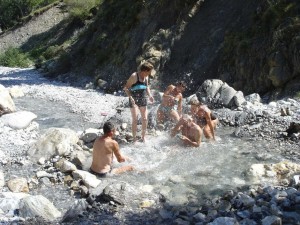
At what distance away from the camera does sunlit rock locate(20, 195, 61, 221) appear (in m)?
6.98

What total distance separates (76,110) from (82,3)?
2563 centimetres

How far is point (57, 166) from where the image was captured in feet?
30.0

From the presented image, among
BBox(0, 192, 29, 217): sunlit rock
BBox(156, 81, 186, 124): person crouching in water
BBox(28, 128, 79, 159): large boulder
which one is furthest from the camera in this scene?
BBox(156, 81, 186, 124): person crouching in water

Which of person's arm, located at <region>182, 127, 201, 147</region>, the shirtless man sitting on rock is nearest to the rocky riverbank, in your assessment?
the shirtless man sitting on rock

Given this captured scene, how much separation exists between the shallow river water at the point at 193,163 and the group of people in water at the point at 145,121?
267 mm

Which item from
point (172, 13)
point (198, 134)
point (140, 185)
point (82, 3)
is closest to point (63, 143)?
point (140, 185)

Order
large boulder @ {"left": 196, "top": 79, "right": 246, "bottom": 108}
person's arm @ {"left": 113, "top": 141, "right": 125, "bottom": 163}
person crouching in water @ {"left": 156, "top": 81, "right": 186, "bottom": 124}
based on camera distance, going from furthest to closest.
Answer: large boulder @ {"left": 196, "top": 79, "right": 246, "bottom": 108} < person crouching in water @ {"left": 156, "top": 81, "right": 186, "bottom": 124} < person's arm @ {"left": 113, "top": 141, "right": 125, "bottom": 163}

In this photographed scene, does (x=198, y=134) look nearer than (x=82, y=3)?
Yes

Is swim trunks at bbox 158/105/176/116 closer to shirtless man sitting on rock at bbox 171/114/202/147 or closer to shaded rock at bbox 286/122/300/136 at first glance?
shirtless man sitting on rock at bbox 171/114/202/147

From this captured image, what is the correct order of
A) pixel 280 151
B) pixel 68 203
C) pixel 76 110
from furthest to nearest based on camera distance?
pixel 76 110 < pixel 280 151 < pixel 68 203

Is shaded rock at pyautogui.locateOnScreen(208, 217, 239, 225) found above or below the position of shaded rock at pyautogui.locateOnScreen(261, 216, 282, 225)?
below

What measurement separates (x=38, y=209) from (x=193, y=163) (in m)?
3.76

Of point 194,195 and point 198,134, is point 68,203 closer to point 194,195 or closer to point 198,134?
point 194,195

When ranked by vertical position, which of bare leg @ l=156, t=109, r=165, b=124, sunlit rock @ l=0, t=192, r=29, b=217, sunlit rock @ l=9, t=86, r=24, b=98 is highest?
bare leg @ l=156, t=109, r=165, b=124
